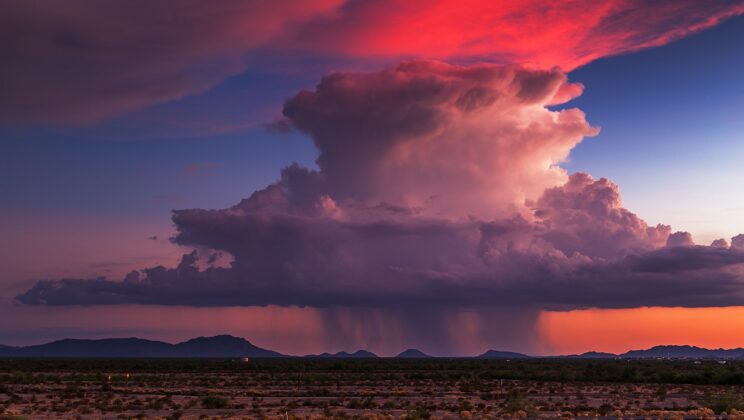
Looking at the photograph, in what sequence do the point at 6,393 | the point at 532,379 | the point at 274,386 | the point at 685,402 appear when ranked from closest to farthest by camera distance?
the point at 685,402 < the point at 6,393 < the point at 274,386 < the point at 532,379

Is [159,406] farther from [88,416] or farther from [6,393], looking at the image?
[6,393]

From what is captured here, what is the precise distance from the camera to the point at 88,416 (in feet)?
178

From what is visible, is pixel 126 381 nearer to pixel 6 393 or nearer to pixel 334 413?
pixel 6 393

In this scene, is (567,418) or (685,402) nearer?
(567,418)

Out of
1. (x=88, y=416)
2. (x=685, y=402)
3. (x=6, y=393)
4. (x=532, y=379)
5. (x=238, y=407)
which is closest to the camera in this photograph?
(x=88, y=416)

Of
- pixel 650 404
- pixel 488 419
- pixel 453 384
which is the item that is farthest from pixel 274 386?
pixel 488 419

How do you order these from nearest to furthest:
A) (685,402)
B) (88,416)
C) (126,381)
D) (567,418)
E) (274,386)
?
1. (567,418)
2. (88,416)
3. (685,402)
4. (274,386)
5. (126,381)

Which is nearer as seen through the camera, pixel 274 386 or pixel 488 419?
pixel 488 419

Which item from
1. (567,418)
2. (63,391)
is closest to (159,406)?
(63,391)

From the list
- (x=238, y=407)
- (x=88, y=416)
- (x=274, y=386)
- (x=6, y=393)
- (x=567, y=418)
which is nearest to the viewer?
Result: (x=567, y=418)

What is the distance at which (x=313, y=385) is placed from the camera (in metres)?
100

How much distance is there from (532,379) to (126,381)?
58.1 metres

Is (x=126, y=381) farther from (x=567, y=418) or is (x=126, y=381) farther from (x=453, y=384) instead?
(x=567, y=418)

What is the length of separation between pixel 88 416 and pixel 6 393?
33.0 meters
